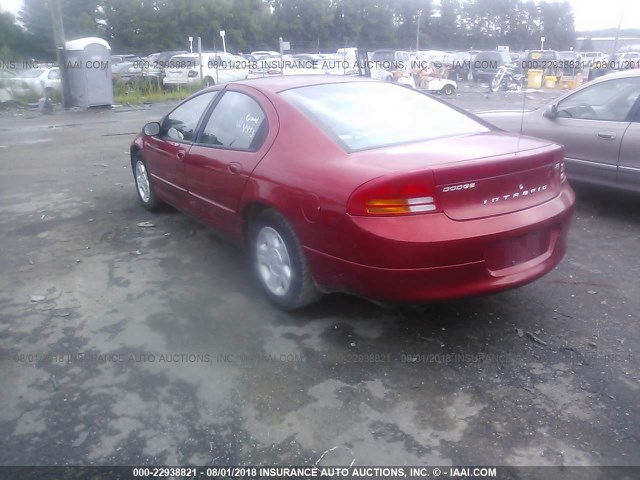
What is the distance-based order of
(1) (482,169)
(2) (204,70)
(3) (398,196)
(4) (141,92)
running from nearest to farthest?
1. (3) (398,196)
2. (1) (482,169)
3. (4) (141,92)
4. (2) (204,70)

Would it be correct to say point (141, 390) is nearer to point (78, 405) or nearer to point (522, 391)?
point (78, 405)

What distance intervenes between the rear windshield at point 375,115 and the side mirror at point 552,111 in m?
2.33

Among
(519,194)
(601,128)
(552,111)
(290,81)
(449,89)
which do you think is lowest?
(449,89)

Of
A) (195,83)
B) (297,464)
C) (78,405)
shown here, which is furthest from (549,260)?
(195,83)

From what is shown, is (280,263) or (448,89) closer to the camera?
(280,263)

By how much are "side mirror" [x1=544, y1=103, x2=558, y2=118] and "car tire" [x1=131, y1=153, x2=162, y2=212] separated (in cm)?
412

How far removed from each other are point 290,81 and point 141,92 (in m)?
17.4

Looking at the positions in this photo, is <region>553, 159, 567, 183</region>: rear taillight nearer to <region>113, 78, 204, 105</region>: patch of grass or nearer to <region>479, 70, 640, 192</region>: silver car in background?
<region>479, 70, 640, 192</region>: silver car in background

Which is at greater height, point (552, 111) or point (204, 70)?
point (204, 70)

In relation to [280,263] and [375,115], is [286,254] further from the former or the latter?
[375,115]

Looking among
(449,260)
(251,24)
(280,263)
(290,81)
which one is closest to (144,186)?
(290,81)

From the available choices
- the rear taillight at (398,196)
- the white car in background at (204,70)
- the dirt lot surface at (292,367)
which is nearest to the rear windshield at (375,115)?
the rear taillight at (398,196)

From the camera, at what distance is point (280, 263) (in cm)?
Answer: 366

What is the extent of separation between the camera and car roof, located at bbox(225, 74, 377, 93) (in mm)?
4078
